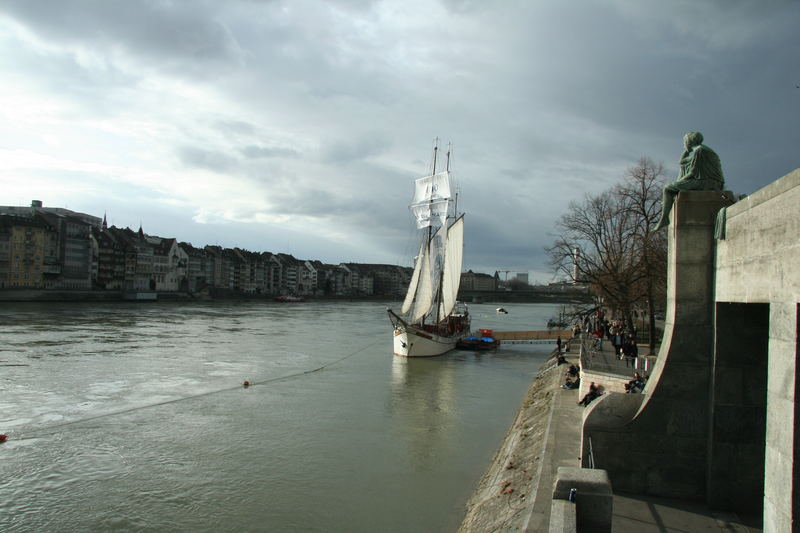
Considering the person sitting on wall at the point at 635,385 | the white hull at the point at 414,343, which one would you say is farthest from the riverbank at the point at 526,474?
the white hull at the point at 414,343

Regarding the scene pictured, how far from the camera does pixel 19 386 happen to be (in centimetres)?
2412

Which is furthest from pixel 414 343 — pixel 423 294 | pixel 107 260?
pixel 107 260

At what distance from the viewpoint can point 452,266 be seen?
175 ft

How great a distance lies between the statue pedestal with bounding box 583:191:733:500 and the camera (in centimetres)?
838

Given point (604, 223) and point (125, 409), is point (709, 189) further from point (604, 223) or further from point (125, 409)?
point (604, 223)

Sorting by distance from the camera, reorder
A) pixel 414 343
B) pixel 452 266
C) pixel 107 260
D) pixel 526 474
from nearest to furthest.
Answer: pixel 526 474, pixel 414 343, pixel 452 266, pixel 107 260

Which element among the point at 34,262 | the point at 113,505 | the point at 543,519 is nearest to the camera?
the point at 543,519

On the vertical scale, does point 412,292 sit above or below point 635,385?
above

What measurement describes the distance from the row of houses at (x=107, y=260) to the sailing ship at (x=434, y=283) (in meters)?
67.0

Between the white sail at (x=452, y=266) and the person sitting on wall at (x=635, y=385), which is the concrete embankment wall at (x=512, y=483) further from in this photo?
the white sail at (x=452, y=266)

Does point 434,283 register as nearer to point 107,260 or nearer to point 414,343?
point 414,343

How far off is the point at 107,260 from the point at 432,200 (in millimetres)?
77476

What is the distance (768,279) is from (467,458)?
38.8ft

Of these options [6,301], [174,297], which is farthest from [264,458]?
[174,297]
